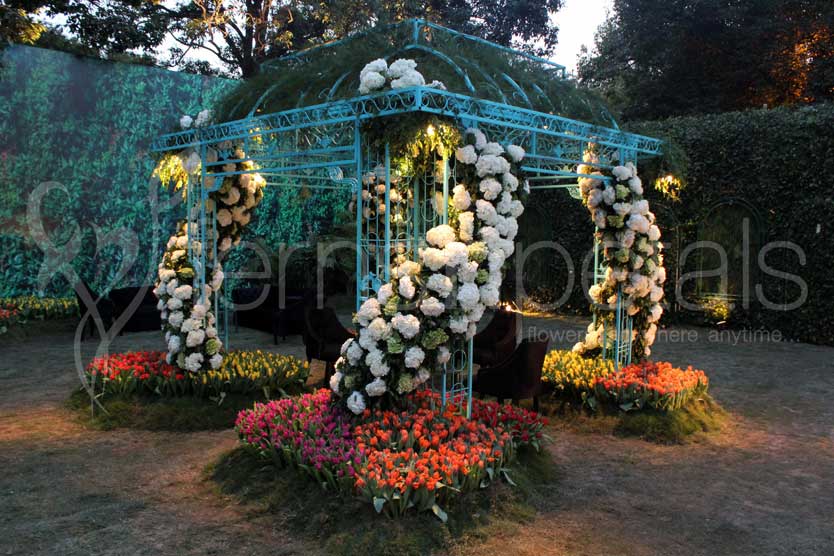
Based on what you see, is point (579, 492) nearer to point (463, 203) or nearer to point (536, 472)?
point (536, 472)

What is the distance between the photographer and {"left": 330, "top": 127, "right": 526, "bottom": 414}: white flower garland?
4996mm

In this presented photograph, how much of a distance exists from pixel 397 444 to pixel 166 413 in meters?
2.89

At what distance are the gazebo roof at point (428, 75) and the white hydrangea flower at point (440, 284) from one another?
1.53m

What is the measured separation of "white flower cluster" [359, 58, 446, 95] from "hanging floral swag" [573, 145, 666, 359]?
277cm

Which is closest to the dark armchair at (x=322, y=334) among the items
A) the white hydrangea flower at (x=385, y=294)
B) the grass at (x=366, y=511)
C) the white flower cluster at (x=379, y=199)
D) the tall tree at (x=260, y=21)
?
the white flower cluster at (x=379, y=199)

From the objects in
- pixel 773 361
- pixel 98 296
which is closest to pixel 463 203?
pixel 773 361

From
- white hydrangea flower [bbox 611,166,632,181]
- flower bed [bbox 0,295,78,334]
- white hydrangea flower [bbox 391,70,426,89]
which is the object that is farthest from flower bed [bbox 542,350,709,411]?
flower bed [bbox 0,295,78,334]

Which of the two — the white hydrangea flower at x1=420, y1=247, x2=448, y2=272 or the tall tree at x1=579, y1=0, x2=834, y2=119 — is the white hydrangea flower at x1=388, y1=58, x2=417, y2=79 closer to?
the white hydrangea flower at x1=420, y1=247, x2=448, y2=272

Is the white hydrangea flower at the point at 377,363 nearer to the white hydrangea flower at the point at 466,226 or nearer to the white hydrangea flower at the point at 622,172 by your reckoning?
the white hydrangea flower at the point at 466,226

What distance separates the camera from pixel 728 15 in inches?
714

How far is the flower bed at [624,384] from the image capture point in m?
6.51

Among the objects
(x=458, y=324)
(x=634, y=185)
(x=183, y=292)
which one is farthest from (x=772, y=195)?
(x=183, y=292)

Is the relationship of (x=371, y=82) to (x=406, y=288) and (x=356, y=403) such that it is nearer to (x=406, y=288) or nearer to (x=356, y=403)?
(x=406, y=288)

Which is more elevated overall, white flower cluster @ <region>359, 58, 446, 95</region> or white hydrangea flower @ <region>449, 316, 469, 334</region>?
white flower cluster @ <region>359, 58, 446, 95</region>
